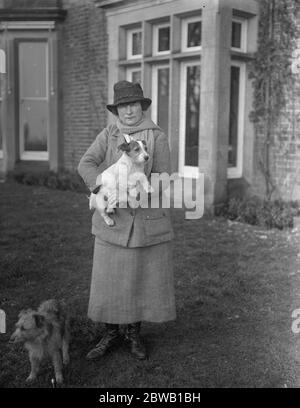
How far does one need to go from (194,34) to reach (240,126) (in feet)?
6.40

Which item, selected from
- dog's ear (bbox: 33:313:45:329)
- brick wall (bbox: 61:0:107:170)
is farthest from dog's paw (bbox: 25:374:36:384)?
brick wall (bbox: 61:0:107:170)

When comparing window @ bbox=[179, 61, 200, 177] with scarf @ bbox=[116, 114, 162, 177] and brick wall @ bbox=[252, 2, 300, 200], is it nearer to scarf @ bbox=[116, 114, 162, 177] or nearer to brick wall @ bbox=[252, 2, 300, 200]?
brick wall @ bbox=[252, 2, 300, 200]

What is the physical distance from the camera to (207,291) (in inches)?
219

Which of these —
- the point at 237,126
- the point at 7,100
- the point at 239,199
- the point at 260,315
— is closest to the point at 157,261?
the point at 260,315

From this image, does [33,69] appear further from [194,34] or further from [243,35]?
[243,35]

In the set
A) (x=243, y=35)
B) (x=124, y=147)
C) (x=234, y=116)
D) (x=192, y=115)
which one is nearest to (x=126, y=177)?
(x=124, y=147)

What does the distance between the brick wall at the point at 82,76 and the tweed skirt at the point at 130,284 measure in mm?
8438

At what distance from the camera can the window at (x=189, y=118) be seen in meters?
10.3

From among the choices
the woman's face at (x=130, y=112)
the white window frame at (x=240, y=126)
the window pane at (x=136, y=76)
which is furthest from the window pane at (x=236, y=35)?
the woman's face at (x=130, y=112)

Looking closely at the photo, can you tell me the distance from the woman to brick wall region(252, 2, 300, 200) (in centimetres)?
579

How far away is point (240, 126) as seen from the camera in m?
10.1

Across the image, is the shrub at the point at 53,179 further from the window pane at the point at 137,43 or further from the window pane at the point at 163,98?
the window pane at the point at 137,43
